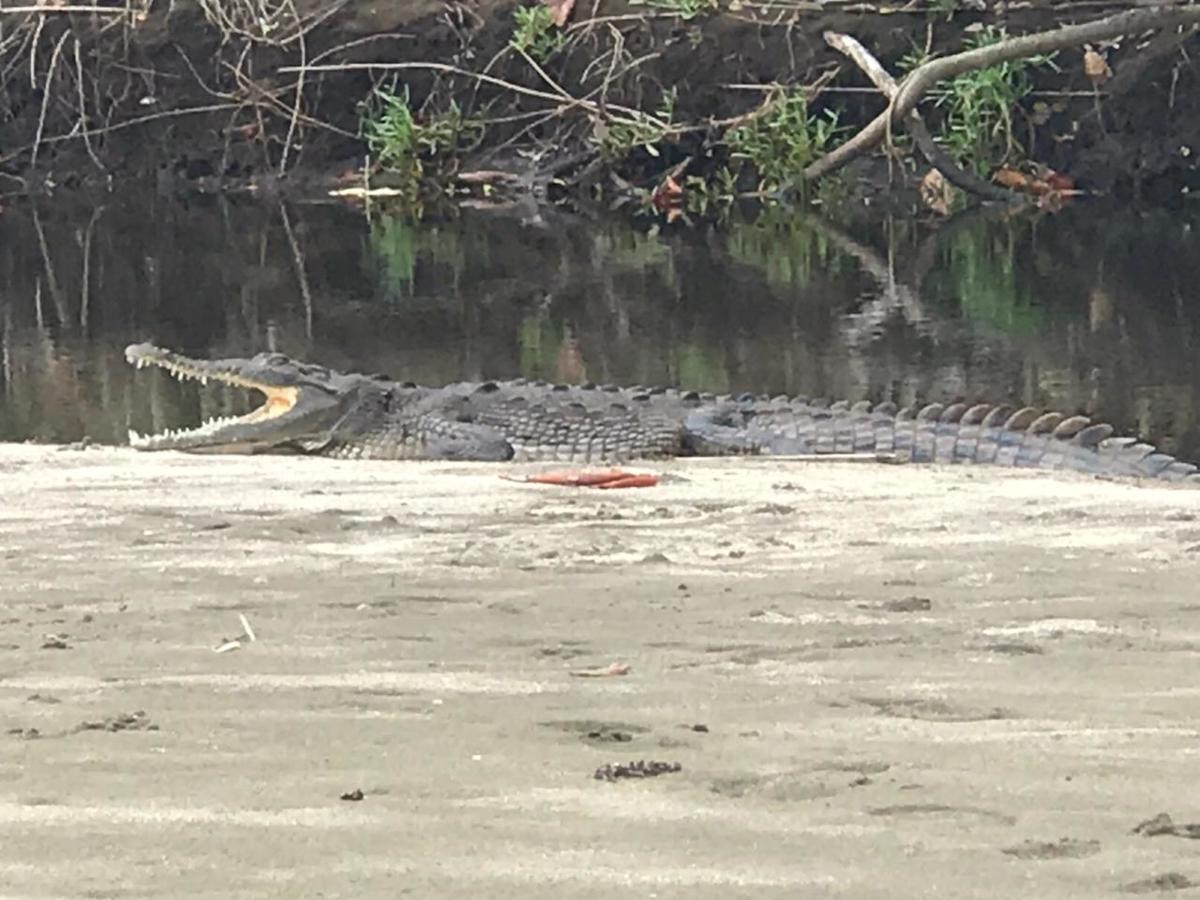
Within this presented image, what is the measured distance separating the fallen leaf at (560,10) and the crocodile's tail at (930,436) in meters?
11.6

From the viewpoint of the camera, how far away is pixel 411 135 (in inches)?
734

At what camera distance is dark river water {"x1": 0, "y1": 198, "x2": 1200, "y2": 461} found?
841cm

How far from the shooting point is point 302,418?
7.30 m

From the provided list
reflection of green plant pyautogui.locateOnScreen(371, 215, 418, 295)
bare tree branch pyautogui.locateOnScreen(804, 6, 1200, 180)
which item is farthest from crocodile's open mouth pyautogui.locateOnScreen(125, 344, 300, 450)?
bare tree branch pyautogui.locateOnScreen(804, 6, 1200, 180)

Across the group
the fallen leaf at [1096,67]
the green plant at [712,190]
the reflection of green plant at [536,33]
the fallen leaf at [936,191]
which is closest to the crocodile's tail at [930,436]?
the fallen leaf at [936,191]

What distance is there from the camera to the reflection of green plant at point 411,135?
731 inches

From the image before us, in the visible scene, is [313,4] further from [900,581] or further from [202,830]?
[202,830]

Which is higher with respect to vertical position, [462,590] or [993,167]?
[993,167]

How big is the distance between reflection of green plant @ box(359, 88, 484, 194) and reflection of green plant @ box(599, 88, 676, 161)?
1.54 m

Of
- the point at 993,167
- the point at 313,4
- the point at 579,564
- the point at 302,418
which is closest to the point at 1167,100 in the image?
the point at 993,167

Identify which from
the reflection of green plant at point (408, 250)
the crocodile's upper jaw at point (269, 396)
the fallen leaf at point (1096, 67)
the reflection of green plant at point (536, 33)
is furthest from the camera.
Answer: the reflection of green plant at point (536, 33)

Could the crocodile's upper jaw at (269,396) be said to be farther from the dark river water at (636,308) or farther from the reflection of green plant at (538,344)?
the reflection of green plant at (538,344)

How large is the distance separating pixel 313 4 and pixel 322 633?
1728 cm

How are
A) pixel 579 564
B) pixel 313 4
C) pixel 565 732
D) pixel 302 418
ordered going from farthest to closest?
pixel 313 4, pixel 302 418, pixel 579 564, pixel 565 732
